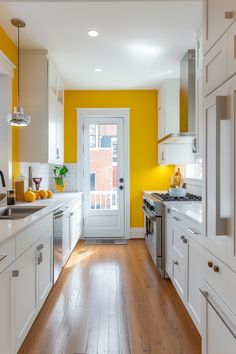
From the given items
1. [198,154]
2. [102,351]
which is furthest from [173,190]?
[102,351]

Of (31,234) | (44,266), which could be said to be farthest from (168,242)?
(31,234)

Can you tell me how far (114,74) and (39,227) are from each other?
115 inches

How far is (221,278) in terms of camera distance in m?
1.27

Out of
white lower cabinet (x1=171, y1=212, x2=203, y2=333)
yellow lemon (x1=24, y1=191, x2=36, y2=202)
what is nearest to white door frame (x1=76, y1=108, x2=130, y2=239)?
yellow lemon (x1=24, y1=191, x2=36, y2=202)

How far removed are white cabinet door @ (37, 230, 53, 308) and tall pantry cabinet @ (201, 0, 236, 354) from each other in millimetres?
1411

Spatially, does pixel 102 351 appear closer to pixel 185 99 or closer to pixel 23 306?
pixel 23 306

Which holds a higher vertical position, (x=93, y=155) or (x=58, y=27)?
(x=58, y=27)

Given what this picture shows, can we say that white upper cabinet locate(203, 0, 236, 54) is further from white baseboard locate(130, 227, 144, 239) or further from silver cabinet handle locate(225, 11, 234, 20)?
white baseboard locate(130, 227, 144, 239)

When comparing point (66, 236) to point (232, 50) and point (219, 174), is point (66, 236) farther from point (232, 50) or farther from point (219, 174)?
point (232, 50)

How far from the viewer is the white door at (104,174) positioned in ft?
17.8

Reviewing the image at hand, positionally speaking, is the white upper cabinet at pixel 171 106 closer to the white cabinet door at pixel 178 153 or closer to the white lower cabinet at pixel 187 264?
the white cabinet door at pixel 178 153

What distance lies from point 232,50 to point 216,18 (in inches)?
11.6

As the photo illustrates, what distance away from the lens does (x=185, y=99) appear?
368cm

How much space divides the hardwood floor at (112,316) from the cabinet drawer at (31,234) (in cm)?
71
